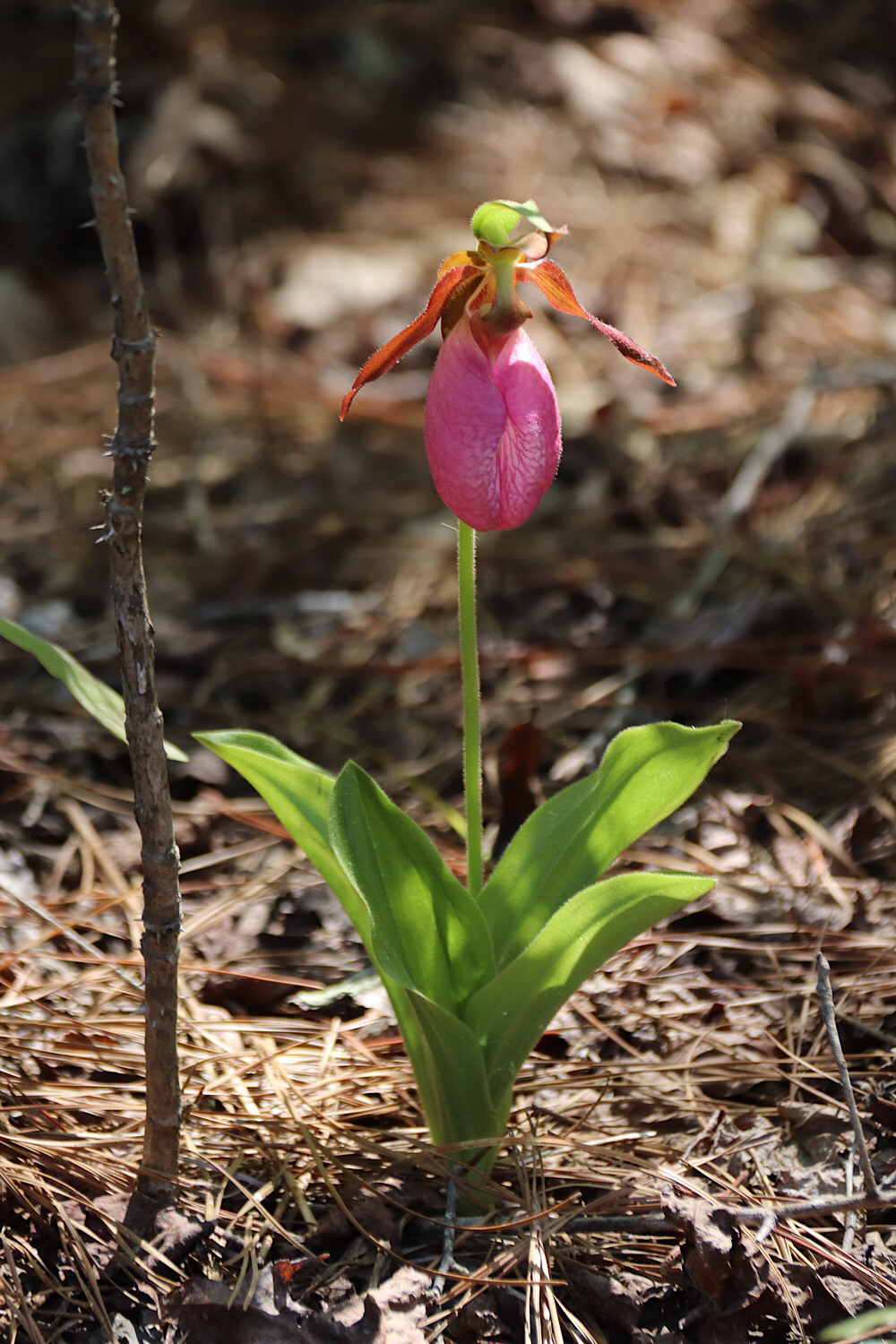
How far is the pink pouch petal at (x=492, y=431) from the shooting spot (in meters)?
1.24

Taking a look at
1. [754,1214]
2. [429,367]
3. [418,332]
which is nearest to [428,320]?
[418,332]

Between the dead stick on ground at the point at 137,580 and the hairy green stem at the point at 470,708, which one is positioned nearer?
the dead stick on ground at the point at 137,580

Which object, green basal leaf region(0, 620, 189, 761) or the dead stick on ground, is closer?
the dead stick on ground

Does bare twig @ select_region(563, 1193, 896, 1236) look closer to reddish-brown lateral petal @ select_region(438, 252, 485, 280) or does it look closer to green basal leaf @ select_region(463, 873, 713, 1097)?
green basal leaf @ select_region(463, 873, 713, 1097)

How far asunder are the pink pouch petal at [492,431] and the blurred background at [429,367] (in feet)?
3.67

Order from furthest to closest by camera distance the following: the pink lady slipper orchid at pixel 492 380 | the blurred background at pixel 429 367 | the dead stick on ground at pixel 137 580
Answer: the blurred background at pixel 429 367
the pink lady slipper orchid at pixel 492 380
the dead stick on ground at pixel 137 580

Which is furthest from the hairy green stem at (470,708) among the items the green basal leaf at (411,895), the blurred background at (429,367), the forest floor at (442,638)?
the blurred background at (429,367)

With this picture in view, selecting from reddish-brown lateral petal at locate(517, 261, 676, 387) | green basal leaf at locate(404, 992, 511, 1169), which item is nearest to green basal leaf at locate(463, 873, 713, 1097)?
green basal leaf at locate(404, 992, 511, 1169)

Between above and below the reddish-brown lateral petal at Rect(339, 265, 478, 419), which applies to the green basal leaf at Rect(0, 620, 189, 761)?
below

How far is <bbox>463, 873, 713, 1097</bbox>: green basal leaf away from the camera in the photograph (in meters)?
1.25

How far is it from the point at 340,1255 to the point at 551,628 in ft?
5.47

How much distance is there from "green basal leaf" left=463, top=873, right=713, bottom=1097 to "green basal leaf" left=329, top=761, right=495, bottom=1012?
0.17 feet

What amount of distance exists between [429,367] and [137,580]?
2929 mm

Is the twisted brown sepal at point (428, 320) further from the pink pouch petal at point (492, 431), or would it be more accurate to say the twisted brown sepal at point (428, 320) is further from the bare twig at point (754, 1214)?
the bare twig at point (754, 1214)
